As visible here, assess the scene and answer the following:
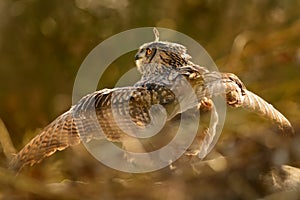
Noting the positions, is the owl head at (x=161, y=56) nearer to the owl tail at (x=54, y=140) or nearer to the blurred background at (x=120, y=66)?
the owl tail at (x=54, y=140)

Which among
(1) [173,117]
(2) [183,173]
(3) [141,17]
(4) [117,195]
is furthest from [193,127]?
(3) [141,17]

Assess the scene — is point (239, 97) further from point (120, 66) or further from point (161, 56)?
point (120, 66)

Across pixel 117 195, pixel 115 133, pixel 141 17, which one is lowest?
pixel 117 195

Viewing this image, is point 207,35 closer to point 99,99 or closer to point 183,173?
point 183,173

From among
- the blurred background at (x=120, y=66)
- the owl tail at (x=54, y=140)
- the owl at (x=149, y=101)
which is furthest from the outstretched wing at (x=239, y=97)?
the blurred background at (x=120, y=66)

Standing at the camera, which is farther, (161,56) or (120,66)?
(120,66)

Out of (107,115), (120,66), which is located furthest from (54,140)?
(120,66)

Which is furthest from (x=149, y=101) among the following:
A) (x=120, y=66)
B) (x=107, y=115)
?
(x=120, y=66)
